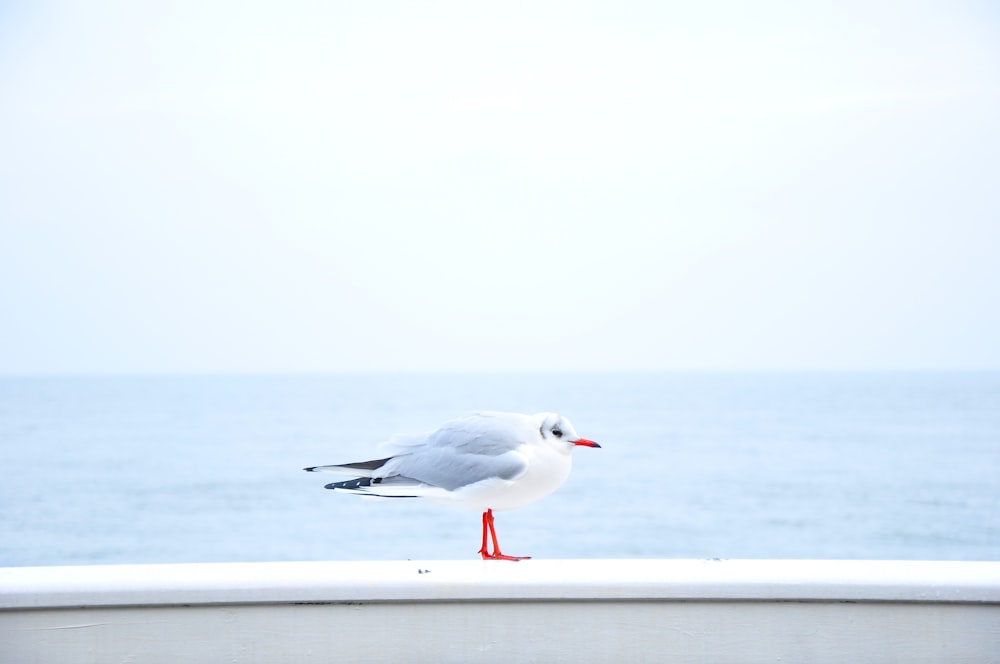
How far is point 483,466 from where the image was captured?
1.80 m

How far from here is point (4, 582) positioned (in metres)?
1.45

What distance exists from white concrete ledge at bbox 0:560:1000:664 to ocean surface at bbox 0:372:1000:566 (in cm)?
962

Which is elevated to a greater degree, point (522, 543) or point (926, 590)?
point (522, 543)

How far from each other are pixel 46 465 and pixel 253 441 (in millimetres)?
5531

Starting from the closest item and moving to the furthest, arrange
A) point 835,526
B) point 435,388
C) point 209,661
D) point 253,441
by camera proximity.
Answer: point 209,661 → point 835,526 → point 253,441 → point 435,388

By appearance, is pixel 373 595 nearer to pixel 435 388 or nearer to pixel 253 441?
pixel 253 441

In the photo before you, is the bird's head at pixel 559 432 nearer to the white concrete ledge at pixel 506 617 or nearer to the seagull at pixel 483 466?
the seagull at pixel 483 466

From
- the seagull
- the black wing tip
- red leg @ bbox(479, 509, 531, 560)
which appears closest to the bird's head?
the seagull

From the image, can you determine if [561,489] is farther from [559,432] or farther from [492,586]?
[492,586]

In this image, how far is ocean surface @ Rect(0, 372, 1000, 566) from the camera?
52.2 feet

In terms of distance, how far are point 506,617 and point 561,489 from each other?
62.1 ft

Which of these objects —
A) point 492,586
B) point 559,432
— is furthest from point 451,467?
point 492,586

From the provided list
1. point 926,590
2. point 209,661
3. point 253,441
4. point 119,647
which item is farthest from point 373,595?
point 253,441

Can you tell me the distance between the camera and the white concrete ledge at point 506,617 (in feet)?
4.68
